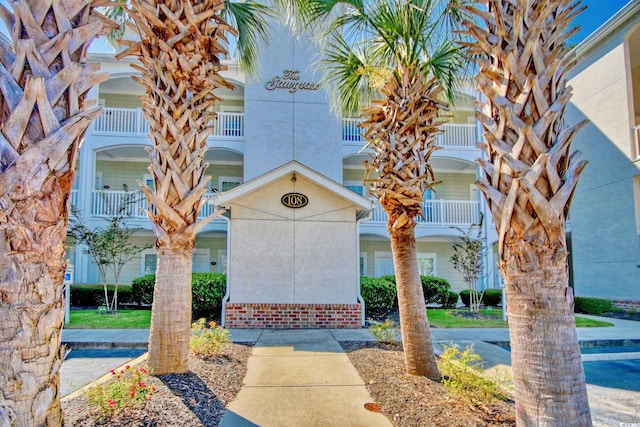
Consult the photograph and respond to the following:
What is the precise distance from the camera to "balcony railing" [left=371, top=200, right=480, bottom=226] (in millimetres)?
17109

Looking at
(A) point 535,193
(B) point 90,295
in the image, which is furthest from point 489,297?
(B) point 90,295

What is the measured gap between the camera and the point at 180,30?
4988mm

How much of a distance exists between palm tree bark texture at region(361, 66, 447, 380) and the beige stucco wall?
4433 mm

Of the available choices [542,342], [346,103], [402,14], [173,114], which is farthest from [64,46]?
[346,103]

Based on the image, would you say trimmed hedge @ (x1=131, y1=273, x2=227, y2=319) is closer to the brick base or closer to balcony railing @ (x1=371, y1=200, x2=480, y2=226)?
the brick base

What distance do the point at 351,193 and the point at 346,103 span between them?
3085 millimetres

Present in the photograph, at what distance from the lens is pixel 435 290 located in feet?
48.9

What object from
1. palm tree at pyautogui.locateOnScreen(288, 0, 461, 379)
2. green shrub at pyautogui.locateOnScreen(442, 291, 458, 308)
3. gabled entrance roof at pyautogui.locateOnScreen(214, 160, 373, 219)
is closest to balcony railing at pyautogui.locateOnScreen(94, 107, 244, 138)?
gabled entrance roof at pyautogui.locateOnScreen(214, 160, 373, 219)

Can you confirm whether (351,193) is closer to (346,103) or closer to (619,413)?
(346,103)

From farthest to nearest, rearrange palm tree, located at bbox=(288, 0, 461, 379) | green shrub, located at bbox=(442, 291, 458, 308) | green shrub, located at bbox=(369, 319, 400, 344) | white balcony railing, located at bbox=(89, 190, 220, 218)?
white balcony railing, located at bbox=(89, 190, 220, 218) < green shrub, located at bbox=(442, 291, 458, 308) < green shrub, located at bbox=(369, 319, 400, 344) < palm tree, located at bbox=(288, 0, 461, 379)

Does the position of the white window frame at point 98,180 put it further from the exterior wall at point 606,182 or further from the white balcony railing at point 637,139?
the white balcony railing at point 637,139

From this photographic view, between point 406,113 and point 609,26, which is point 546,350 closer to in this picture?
point 406,113

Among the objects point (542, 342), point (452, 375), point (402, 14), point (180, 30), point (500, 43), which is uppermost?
point (402, 14)

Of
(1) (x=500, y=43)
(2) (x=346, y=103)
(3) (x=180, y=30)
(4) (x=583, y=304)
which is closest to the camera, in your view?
(1) (x=500, y=43)
